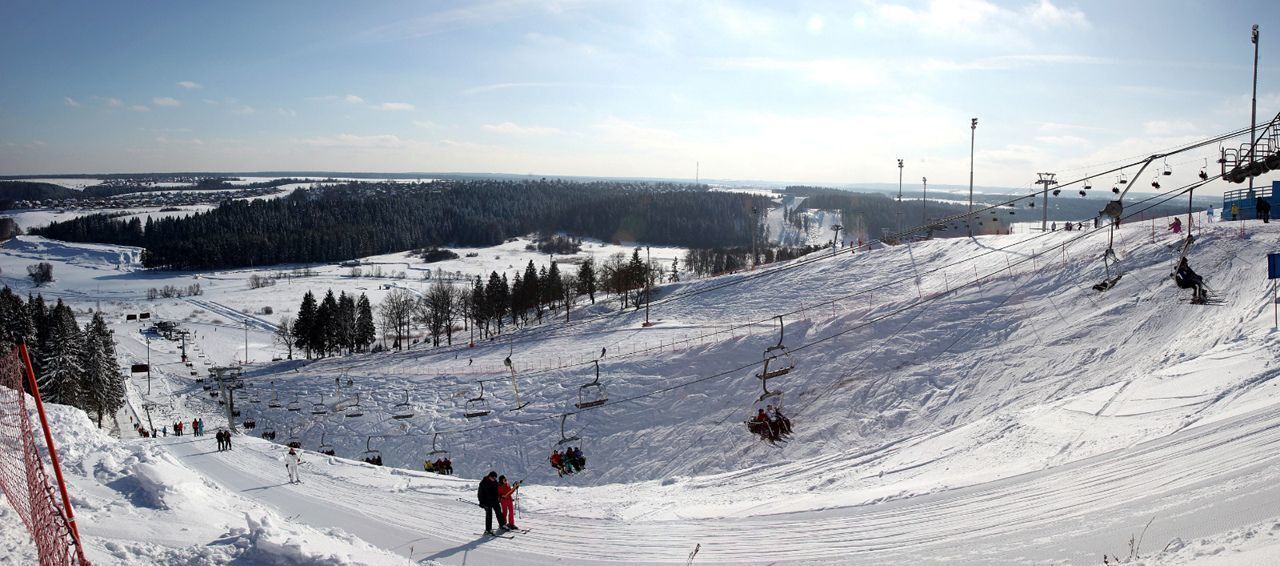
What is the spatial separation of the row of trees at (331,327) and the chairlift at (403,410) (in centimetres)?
3929

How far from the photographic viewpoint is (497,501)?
10.6 m

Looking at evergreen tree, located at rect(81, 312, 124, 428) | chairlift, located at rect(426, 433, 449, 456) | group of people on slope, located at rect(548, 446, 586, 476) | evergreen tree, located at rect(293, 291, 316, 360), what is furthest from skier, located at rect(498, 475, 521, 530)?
evergreen tree, located at rect(293, 291, 316, 360)

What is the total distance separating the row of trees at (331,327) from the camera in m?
67.1

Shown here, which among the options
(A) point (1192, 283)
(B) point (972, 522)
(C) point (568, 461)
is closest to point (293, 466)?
(C) point (568, 461)

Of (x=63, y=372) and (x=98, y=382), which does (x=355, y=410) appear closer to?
(x=63, y=372)

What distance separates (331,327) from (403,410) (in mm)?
41318

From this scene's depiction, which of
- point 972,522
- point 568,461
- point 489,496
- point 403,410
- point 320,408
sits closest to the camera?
point 972,522

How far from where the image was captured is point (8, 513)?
8.54 meters

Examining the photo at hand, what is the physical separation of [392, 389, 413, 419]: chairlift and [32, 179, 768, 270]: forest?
13350cm

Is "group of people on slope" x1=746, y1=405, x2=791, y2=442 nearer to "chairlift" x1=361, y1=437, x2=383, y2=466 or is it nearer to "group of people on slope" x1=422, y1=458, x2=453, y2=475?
"group of people on slope" x1=422, y1=458, x2=453, y2=475

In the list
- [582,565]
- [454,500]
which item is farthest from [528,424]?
[582,565]

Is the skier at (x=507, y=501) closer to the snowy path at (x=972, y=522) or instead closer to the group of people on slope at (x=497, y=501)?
the group of people on slope at (x=497, y=501)

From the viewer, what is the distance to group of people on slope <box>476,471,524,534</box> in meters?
10.6

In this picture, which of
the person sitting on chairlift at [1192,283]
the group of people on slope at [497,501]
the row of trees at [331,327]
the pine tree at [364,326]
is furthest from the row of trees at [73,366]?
the person sitting on chairlift at [1192,283]
